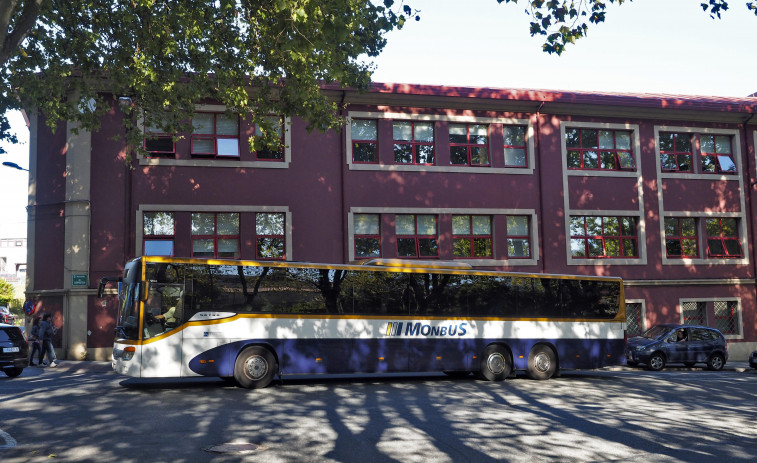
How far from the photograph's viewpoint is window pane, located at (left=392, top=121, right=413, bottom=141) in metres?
26.7

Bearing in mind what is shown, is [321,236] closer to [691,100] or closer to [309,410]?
[309,410]

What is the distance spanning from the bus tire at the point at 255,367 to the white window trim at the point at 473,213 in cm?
1071

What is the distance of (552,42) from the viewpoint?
1255cm

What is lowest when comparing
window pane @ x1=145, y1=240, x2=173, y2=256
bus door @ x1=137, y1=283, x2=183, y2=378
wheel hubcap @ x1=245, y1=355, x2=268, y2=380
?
wheel hubcap @ x1=245, y1=355, x2=268, y2=380

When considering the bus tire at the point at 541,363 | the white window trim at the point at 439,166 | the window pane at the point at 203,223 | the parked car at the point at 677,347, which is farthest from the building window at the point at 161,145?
the parked car at the point at 677,347

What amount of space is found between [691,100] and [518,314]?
16.7 m

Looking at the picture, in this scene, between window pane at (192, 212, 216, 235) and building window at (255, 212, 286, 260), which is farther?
building window at (255, 212, 286, 260)

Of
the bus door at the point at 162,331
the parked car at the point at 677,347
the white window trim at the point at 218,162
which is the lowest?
the parked car at the point at 677,347

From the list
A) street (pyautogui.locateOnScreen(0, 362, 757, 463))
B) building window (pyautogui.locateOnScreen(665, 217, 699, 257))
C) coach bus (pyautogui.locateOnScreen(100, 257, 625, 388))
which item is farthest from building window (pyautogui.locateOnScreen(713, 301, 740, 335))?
street (pyautogui.locateOnScreen(0, 362, 757, 463))

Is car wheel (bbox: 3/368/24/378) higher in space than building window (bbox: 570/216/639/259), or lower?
lower

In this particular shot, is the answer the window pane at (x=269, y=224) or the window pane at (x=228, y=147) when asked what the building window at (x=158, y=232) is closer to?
the window pane at (x=228, y=147)

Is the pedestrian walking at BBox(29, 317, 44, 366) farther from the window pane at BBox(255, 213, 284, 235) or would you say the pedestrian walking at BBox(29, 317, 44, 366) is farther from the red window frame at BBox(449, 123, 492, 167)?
the red window frame at BBox(449, 123, 492, 167)

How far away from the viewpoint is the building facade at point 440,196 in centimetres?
2402

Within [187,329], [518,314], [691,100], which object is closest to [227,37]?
[187,329]
